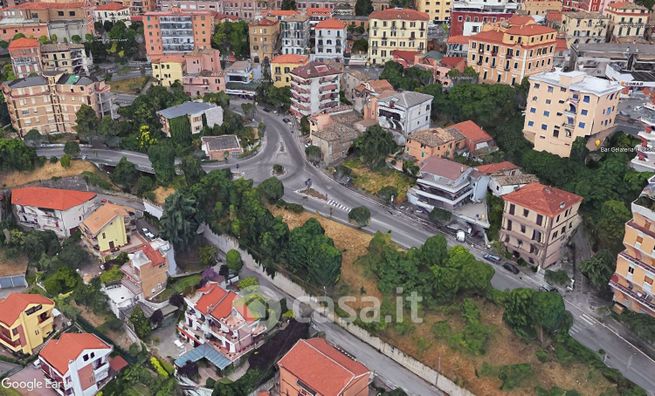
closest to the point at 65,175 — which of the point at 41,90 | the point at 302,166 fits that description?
the point at 41,90

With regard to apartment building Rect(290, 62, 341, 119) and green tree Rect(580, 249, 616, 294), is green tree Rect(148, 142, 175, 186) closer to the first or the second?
apartment building Rect(290, 62, 341, 119)

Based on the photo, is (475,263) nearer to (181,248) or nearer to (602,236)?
(602,236)

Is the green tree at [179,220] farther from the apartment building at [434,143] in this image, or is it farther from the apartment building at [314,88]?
the apartment building at [314,88]

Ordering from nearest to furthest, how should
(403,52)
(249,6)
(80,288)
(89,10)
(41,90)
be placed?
(80,288), (41,90), (403,52), (89,10), (249,6)

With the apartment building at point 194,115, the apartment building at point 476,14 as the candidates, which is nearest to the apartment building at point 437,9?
the apartment building at point 476,14

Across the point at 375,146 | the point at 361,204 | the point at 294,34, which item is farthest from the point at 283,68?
the point at 361,204

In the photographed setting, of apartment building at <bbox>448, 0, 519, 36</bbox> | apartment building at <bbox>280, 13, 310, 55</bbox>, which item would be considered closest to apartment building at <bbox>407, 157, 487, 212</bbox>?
apartment building at <bbox>448, 0, 519, 36</bbox>
